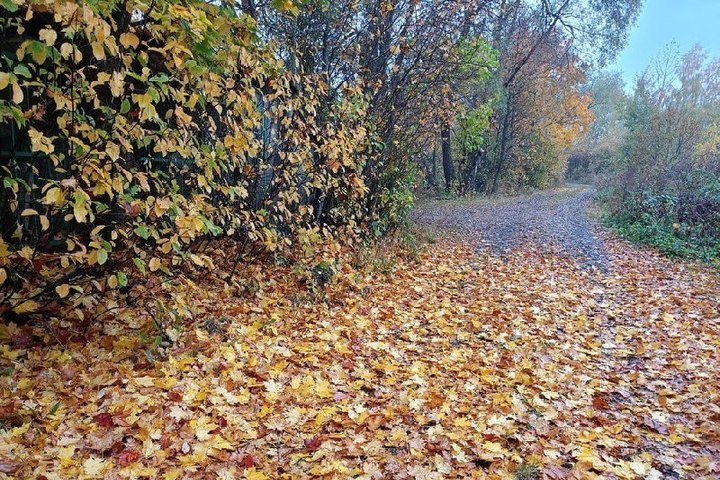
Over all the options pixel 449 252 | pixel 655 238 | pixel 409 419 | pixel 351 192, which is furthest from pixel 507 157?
pixel 409 419

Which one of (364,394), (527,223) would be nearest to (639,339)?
(364,394)

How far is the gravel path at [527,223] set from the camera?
10.4m

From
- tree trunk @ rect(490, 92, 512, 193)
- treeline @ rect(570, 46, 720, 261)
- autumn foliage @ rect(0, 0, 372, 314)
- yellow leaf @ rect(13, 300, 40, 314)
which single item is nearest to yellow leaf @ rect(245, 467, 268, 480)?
autumn foliage @ rect(0, 0, 372, 314)

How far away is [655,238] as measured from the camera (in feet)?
35.0

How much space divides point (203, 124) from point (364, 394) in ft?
9.89

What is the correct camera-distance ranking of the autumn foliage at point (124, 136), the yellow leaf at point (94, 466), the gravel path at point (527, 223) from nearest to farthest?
the yellow leaf at point (94, 466)
the autumn foliage at point (124, 136)
the gravel path at point (527, 223)

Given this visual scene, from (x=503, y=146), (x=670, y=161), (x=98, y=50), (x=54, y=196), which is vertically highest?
(x=503, y=146)

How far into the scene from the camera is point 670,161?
1877 centimetres

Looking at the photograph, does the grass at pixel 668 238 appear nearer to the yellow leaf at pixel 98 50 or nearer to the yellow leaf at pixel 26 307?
the yellow leaf at pixel 98 50

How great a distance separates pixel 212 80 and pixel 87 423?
9.15 feet

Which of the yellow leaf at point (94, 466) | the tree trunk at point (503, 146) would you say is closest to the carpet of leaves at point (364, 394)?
the yellow leaf at point (94, 466)

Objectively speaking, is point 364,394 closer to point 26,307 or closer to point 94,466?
point 94,466

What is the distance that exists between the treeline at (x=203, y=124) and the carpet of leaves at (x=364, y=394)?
0.75 metres

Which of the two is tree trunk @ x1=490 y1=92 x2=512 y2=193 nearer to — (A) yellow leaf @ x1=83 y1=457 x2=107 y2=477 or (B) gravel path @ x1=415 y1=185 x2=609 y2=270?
(B) gravel path @ x1=415 y1=185 x2=609 y2=270
